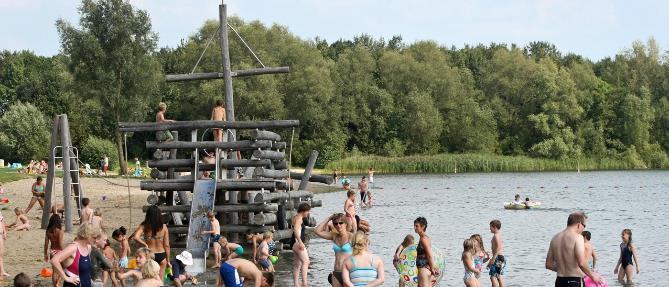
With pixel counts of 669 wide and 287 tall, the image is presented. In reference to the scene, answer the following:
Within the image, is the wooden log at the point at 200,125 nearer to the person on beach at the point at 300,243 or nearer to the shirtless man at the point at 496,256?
the person on beach at the point at 300,243

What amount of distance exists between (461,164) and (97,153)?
112 ft

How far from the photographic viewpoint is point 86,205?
22078mm

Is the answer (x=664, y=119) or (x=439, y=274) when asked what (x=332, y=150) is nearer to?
(x=664, y=119)

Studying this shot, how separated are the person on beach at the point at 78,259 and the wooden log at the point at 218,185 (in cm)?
958

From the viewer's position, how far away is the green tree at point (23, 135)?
250ft

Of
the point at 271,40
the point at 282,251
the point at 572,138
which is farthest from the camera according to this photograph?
the point at 572,138

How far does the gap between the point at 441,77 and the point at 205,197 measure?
78.4m

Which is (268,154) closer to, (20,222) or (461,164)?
(20,222)

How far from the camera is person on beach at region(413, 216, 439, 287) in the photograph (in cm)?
1576

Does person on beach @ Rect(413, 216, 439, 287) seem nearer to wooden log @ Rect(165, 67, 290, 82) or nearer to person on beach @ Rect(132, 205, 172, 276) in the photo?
person on beach @ Rect(132, 205, 172, 276)

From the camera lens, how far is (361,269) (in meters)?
13.1

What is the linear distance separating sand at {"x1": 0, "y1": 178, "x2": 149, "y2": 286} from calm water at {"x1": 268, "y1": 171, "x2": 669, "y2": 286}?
5132 mm

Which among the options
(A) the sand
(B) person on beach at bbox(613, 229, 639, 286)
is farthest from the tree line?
(B) person on beach at bbox(613, 229, 639, 286)

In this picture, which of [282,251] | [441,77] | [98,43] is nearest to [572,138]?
[441,77]
